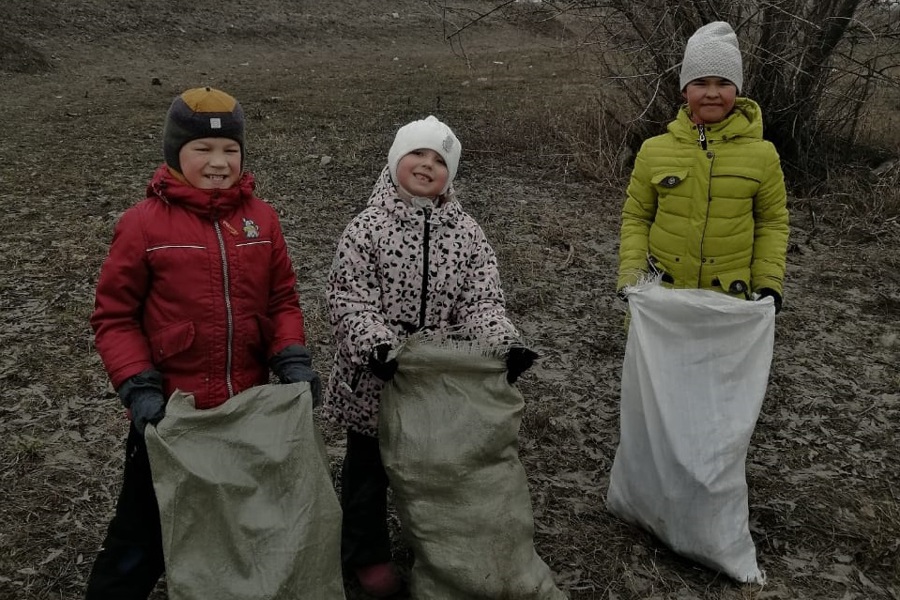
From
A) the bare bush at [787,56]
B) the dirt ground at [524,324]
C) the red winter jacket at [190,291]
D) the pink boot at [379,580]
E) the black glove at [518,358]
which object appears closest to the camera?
the red winter jacket at [190,291]

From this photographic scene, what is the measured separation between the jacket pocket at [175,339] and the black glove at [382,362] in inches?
16.5

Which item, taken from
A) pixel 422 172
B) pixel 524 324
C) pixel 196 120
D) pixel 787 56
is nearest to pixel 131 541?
pixel 196 120

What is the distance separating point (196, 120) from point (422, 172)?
56cm

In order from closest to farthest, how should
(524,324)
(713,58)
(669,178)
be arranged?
(713,58), (669,178), (524,324)

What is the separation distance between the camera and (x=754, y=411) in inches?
88.3

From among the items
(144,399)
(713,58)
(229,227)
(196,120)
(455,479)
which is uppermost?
(713,58)

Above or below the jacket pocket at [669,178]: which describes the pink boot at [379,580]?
below

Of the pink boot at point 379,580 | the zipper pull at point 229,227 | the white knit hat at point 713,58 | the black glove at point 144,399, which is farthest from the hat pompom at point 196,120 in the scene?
the white knit hat at point 713,58

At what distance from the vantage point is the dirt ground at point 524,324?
238cm

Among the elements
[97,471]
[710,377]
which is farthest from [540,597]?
[97,471]

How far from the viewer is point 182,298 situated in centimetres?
179

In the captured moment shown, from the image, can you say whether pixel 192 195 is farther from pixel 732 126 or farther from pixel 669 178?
pixel 732 126

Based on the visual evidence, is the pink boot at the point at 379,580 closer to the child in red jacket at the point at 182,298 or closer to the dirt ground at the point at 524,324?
the dirt ground at the point at 524,324

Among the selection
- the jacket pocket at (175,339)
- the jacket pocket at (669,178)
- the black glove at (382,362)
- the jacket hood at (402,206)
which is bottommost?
the black glove at (382,362)
